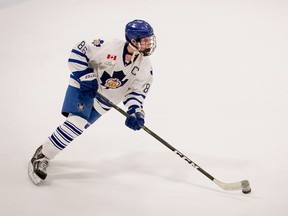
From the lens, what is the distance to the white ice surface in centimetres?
255

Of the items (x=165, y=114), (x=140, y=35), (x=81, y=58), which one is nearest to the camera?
(x=140, y=35)

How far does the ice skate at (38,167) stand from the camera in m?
2.59

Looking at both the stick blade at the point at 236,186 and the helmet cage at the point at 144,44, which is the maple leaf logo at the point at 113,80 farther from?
the stick blade at the point at 236,186

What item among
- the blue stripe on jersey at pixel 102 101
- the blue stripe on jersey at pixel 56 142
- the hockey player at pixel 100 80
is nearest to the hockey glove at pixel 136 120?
the hockey player at pixel 100 80

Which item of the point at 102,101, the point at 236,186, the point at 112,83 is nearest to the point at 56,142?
the point at 102,101

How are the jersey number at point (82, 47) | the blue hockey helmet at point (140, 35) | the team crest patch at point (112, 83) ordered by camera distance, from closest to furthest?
the blue hockey helmet at point (140, 35), the jersey number at point (82, 47), the team crest patch at point (112, 83)

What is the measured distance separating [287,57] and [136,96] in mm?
2121

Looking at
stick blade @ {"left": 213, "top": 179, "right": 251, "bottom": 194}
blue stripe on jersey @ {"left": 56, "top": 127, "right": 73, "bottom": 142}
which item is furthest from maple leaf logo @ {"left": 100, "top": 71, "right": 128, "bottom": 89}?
stick blade @ {"left": 213, "top": 179, "right": 251, "bottom": 194}

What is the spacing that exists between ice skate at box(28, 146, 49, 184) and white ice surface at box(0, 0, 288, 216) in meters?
0.06

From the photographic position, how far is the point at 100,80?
8.80 ft

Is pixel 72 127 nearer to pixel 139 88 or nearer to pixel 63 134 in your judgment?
pixel 63 134

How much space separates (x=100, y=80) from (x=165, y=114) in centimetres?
102

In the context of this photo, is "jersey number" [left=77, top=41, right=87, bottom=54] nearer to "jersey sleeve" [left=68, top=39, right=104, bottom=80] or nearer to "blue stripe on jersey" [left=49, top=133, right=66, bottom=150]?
"jersey sleeve" [left=68, top=39, right=104, bottom=80]

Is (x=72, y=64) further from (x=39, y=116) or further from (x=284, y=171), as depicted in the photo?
(x=284, y=171)
